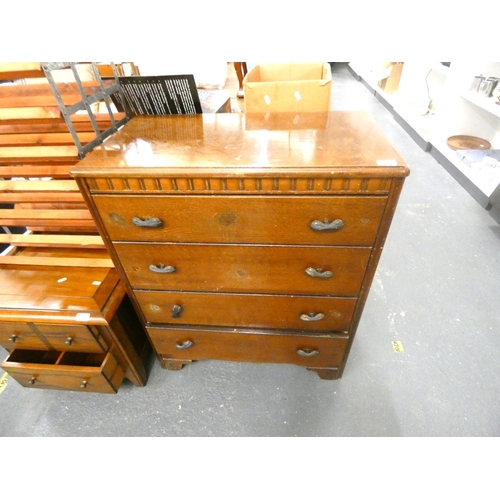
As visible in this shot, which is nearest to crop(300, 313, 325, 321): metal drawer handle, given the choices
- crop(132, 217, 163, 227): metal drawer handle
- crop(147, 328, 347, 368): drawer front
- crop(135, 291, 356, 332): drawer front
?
crop(135, 291, 356, 332): drawer front

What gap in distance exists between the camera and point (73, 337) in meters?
0.98

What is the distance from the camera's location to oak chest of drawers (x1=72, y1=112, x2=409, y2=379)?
65 centimetres

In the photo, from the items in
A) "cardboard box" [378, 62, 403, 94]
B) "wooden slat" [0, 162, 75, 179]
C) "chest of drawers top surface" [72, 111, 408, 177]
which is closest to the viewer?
"chest of drawers top surface" [72, 111, 408, 177]

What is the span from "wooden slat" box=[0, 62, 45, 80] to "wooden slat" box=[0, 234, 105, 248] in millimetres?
496

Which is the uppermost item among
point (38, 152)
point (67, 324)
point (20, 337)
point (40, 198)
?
point (38, 152)

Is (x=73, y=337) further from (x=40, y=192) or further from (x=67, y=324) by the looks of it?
(x=40, y=192)

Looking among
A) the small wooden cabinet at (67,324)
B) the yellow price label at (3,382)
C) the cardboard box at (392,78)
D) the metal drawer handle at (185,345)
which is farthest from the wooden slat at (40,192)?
the cardboard box at (392,78)

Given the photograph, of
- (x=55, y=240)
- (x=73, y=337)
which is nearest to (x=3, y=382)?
(x=73, y=337)

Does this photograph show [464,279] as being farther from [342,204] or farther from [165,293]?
[165,293]

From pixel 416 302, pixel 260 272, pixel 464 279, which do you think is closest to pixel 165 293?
pixel 260 272

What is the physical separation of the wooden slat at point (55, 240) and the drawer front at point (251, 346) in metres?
0.38

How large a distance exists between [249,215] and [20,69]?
2.20ft

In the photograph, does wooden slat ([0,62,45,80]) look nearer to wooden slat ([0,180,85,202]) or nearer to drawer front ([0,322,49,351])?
wooden slat ([0,180,85,202])

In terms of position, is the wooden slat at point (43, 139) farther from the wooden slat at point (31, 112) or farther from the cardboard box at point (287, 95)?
the cardboard box at point (287, 95)
